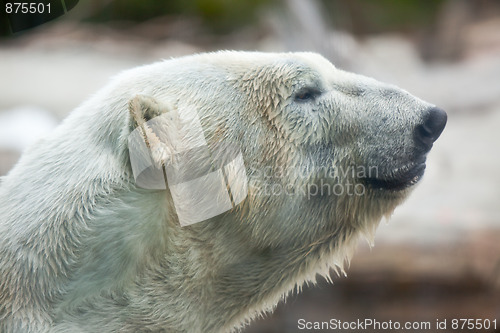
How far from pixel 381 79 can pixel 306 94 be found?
179 inches

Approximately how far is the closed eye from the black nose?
0.34 metres

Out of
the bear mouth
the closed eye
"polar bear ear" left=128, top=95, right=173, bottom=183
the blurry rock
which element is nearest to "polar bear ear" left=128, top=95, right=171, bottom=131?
"polar bear ear" left=128, top=95, right=173, bottom=183

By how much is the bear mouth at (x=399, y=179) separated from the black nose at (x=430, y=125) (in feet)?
0.31

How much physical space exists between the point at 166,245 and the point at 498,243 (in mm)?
3382

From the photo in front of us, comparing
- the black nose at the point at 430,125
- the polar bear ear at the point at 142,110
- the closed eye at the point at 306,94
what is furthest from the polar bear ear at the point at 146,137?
the black nose at the point at 430,125

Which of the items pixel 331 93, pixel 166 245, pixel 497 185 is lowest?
pixel 497 185

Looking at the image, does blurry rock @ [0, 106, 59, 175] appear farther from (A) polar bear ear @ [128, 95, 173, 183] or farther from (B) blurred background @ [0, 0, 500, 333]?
(A) polar bear ear @ [128, 95, 173, 183]

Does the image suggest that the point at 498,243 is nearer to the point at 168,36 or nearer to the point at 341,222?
the point at 341,222

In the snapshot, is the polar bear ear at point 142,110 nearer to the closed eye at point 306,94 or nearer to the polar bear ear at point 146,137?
the polar bear ear at point 146,137

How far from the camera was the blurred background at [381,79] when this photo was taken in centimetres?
443

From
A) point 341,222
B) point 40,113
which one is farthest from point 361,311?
point 40,113

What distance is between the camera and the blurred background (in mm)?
4434

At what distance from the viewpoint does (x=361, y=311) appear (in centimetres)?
454

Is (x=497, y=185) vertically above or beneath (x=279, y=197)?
beneath
